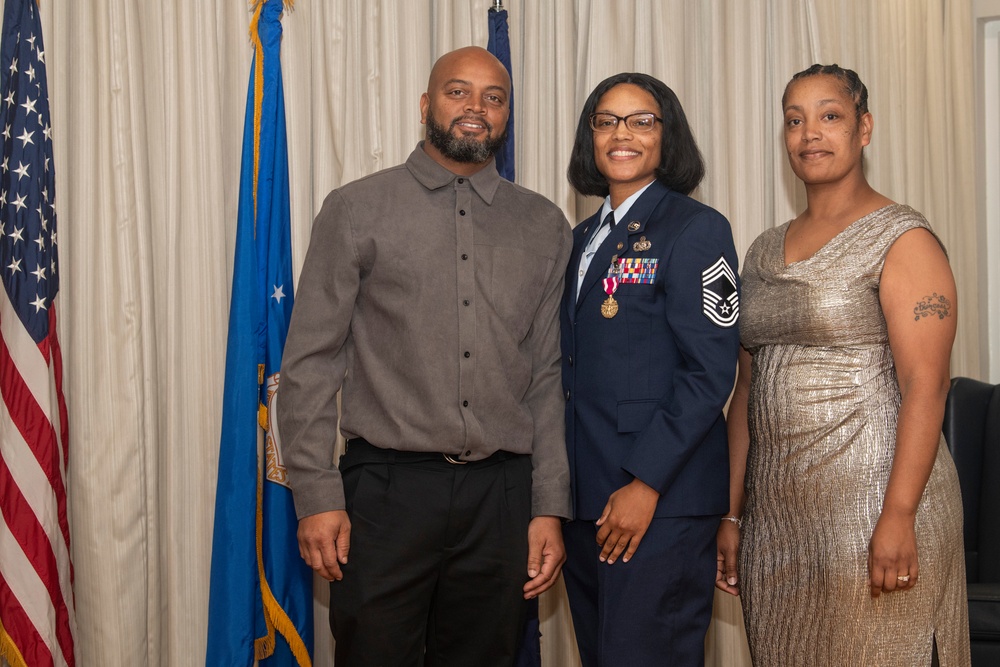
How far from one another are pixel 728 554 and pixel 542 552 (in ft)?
1.62

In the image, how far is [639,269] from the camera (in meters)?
1.97

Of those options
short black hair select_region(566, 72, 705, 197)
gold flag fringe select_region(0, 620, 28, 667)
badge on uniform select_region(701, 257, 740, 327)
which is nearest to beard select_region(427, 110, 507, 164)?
short black hair select_region(566, 72, 705, 197)

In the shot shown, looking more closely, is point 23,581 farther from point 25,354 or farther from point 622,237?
point 622,237

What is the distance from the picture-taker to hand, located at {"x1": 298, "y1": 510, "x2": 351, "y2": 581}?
78.3 inches

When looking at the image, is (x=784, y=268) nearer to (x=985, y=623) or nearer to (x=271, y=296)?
(x=985, y=623)

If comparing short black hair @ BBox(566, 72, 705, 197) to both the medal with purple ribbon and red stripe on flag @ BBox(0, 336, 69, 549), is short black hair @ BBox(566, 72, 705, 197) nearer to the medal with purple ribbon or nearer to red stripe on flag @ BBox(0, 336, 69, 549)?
the medal with purple ribbon

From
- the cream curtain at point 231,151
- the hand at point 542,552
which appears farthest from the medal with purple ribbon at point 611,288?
the cream curtain at point 231,151

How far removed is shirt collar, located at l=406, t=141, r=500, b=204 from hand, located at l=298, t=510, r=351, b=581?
85 cm

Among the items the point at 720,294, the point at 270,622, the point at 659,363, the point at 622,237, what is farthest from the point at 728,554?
the point at 270,622

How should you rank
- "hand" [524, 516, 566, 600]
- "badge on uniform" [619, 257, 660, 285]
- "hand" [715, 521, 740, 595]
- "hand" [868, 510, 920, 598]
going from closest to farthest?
"hand" [868, 510, 920, 598]
"badge on uniform" [619, 257, 660, 285]
"hand" [524, 516, 566, 600]
"hand" [715, 521, 740, 595]

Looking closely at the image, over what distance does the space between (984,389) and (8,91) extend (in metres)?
3.21

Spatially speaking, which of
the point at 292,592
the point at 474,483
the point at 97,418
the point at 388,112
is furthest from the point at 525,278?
the point at 97,418

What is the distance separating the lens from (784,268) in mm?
2025

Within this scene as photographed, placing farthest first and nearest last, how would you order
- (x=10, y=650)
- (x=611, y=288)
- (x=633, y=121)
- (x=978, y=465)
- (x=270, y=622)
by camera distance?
(x=978, y=465) < (x=270, y=622) < (x=10, y=650) < (x=633, y=121) < (x=611, y=288)
